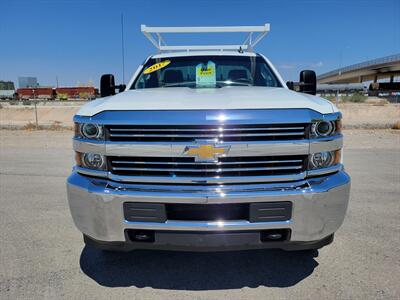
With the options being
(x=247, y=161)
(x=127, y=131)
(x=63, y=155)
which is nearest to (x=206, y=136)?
(x=247, y=161)

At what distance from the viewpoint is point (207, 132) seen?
2459 millimetres

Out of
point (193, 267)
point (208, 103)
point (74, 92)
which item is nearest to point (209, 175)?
point (208, 103)

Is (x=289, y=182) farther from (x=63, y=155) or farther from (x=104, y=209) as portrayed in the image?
(x=63, y=155)

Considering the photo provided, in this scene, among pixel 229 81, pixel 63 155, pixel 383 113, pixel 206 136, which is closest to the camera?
pixel 206 136

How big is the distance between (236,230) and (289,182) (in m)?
0.52

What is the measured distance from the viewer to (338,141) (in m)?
2.70

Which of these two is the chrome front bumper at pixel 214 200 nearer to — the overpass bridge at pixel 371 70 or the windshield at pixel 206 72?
the windshield at pixel 206 72

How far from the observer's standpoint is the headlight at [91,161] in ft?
8.57

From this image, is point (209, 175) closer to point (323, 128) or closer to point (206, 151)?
point (206, 151)

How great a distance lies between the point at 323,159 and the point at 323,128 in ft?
0.76

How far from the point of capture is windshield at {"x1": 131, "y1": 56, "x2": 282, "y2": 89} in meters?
4.16

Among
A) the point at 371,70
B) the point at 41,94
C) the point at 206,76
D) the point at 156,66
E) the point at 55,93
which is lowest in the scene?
the point at 41,94

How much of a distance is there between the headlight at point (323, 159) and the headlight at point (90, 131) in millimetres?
1540

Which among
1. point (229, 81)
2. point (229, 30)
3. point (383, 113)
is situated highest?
point (229, 30)
